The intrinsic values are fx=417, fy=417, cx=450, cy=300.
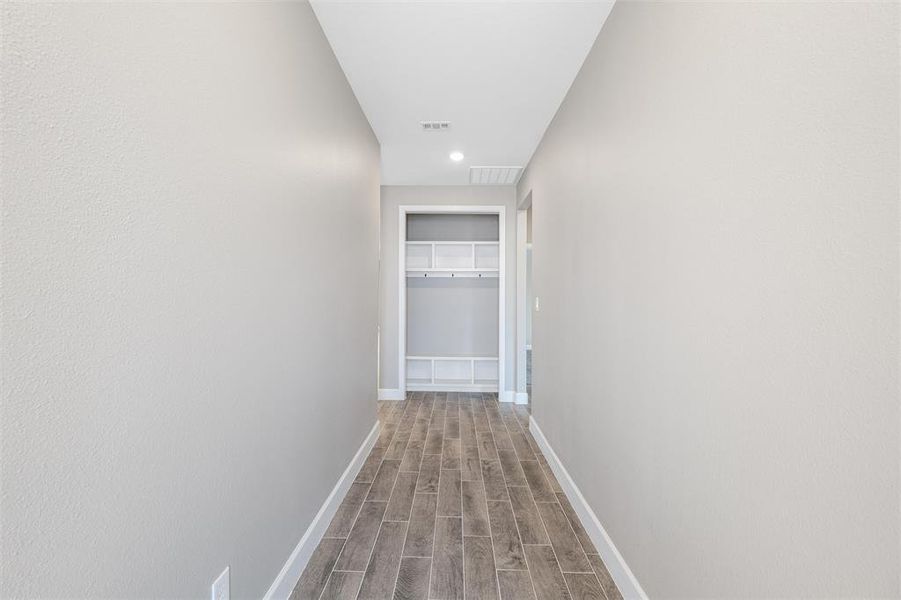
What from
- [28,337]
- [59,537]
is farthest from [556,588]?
[28,337]

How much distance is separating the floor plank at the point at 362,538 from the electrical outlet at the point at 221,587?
714 millimetres

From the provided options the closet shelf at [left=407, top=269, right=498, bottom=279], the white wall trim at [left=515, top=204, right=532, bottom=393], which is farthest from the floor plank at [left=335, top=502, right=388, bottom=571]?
the closet shelf at [left=407, top=269, right=498, bottom=279]

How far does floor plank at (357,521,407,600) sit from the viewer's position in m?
1.71

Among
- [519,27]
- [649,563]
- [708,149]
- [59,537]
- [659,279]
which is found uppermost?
[519,27]

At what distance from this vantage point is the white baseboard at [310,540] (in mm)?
1612

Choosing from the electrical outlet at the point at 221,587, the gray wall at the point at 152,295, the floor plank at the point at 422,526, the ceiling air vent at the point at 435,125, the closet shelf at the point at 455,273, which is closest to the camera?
the gray wall at the point at 152,295

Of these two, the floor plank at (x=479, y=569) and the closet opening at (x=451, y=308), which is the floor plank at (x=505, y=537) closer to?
the floor plank at (x=479, y=569)

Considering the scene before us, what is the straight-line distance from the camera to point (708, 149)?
1.15m

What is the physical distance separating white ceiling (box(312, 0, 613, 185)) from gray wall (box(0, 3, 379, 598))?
39 centimetres

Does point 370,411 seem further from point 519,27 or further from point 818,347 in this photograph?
point 818,347

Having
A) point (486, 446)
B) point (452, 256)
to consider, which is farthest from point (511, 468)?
point (452, 256)

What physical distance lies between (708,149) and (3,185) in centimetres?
149

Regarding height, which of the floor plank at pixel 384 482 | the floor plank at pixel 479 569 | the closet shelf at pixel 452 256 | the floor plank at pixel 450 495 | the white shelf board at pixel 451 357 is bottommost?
the floor plank at pixel 479 569

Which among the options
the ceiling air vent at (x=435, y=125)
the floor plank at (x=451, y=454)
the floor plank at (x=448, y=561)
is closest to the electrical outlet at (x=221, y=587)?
the floor plank at (x=448, y=561)
